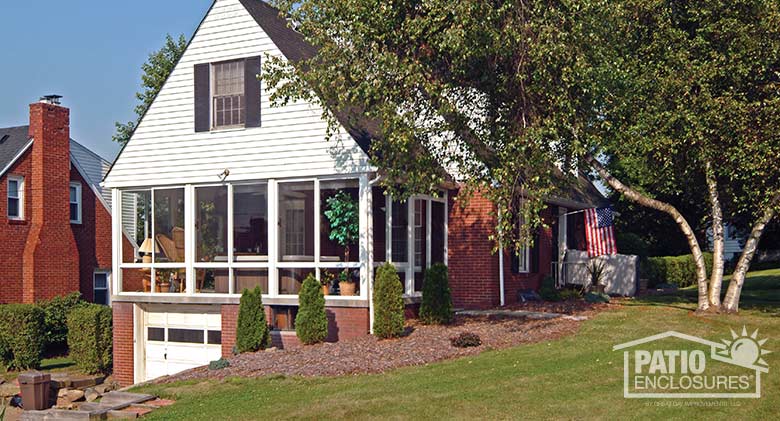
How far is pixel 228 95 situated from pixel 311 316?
19.3 feet

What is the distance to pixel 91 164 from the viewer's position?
101 feet

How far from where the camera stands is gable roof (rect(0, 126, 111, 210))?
26.8 meters

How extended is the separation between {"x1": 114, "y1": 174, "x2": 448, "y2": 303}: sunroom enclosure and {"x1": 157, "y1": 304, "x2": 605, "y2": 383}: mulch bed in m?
1.74

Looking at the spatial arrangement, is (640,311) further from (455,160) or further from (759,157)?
(455,160)

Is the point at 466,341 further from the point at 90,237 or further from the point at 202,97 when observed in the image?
the point at 90,237

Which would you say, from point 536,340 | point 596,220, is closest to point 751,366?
point 536,340

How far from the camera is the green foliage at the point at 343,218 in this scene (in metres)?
18.3

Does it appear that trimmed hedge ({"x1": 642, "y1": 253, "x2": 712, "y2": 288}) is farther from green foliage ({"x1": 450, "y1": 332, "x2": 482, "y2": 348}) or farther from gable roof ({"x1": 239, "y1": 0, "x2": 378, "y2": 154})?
green foliage ({"x1": 450, "y1": 332, "x2": 482, "y2": 348})

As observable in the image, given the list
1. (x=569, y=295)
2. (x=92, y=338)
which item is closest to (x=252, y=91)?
(x=92, y=338)


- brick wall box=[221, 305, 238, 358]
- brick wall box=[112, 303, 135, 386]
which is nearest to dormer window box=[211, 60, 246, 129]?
brick wall box=[221, 305, 238, 358]

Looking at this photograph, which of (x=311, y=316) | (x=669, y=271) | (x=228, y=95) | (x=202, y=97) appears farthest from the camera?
(x=669, y=271)

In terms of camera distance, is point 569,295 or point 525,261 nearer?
point 569,295

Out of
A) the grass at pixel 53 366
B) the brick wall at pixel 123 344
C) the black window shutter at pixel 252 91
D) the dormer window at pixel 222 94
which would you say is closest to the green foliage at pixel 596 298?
the black window shutter at pixel 252 91

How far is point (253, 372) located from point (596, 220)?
39.4 ft
